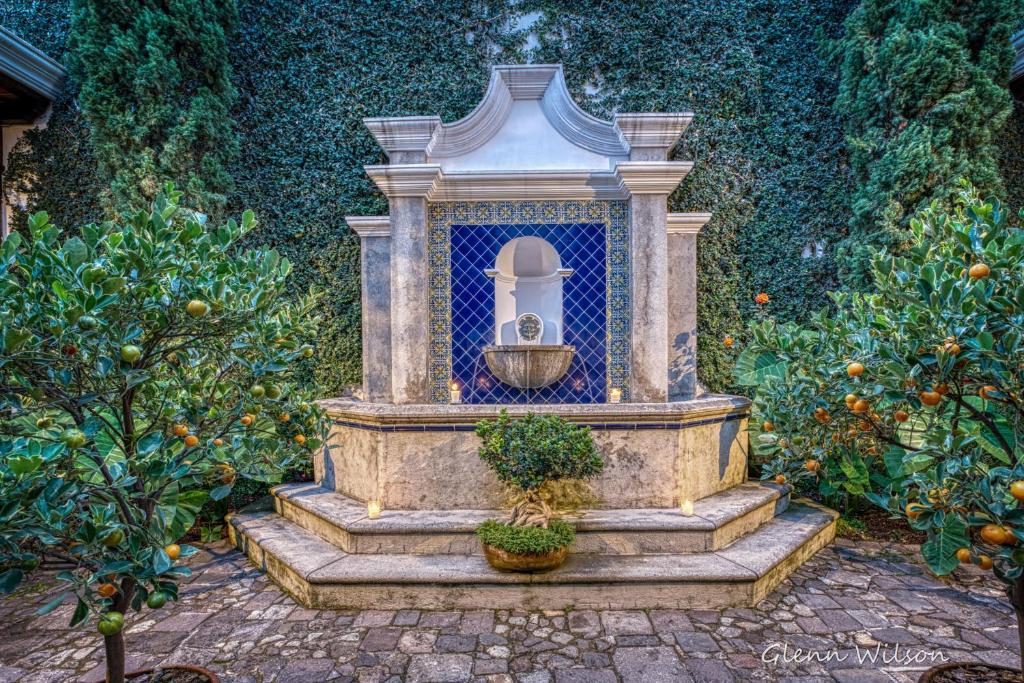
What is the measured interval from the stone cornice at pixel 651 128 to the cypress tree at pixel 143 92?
4.90 meters

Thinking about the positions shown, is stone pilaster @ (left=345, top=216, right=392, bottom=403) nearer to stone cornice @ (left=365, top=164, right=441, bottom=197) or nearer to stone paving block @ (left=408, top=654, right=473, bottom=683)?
stone cornice @ (left=365, top=164, right=441, bottom=197)

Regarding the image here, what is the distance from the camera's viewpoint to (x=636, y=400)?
5.47 metres

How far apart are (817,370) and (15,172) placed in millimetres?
9318

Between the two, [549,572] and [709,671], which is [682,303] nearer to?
[549,572]

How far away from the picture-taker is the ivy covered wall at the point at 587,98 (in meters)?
6.89

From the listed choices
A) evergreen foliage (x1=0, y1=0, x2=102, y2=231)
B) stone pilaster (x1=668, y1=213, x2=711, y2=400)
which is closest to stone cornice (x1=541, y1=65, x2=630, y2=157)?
stone pilaster (x1=668, y1=213, x2=711, y2=400)

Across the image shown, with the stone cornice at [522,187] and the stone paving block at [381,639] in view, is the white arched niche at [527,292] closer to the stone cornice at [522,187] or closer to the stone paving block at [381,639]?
the stone cornice at [522,187]

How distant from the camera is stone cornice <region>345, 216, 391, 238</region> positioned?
6168 mm

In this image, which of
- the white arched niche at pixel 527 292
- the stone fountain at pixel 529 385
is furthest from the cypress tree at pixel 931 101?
the white arched niche at pixel 527 292

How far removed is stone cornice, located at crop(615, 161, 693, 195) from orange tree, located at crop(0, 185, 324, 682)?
391 centimetres

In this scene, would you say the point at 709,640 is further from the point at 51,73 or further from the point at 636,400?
the point at 51,73

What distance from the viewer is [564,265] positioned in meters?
5.94

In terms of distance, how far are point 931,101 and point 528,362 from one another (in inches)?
210

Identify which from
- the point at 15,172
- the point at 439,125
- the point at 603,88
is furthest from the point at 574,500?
the point at 15,172
